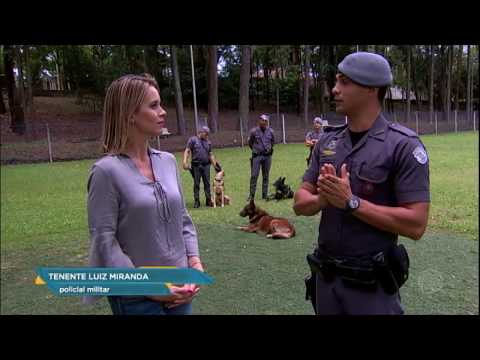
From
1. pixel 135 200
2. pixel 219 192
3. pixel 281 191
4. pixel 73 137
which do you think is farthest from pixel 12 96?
pixel 135 200

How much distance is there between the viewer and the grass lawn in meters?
4.04

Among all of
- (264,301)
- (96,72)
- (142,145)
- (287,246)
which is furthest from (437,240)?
(96,72)

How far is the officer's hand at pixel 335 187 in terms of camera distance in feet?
5.57

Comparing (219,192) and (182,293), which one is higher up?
(182,293)

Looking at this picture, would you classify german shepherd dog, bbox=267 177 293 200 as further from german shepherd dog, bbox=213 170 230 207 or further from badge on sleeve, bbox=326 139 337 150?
badge on sleeve, bbox=326 139 337 150

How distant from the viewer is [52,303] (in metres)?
4.14

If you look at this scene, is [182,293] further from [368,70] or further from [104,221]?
[368,70]

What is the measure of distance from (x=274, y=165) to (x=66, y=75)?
25.2m

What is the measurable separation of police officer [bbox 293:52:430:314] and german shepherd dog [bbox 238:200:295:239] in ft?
15.2

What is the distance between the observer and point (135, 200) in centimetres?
167

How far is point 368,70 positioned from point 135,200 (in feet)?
3.52
